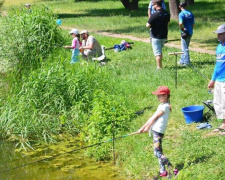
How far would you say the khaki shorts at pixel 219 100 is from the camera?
7891 mm

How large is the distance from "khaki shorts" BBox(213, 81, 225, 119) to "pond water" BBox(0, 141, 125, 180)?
1.72 m

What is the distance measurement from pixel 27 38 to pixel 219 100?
18.6ft

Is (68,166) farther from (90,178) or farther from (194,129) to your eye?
(194,129)

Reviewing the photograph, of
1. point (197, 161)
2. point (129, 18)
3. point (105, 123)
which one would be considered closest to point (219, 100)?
point (197, 161)

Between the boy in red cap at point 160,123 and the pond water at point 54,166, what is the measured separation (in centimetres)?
97

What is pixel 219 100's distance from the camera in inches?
316

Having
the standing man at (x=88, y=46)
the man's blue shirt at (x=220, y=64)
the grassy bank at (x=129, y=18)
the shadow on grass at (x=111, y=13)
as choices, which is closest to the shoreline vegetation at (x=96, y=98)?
the standing man at (x=88, y=46)

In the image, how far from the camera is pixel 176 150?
7.84 metres

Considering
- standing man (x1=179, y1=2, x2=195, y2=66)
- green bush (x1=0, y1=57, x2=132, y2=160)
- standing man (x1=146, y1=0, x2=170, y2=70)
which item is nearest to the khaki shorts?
green bush (x1=0, y1=57, x2=132, y2=160)

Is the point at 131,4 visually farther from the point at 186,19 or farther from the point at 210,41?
the point at 186,19

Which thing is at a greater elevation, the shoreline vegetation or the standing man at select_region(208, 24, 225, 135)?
the standing man at select_region(208, 24, 225, 135)

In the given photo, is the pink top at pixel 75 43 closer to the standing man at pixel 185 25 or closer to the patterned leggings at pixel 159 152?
the standing man at pixel 185 25

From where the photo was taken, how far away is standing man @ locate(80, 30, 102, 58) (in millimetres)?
13141

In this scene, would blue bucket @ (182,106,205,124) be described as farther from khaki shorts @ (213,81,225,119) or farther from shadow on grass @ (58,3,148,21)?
shadow on grass @ (58,3,148,21)
